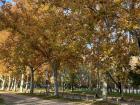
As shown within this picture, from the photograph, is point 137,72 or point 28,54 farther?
point 137,72

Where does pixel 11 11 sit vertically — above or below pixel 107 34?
above

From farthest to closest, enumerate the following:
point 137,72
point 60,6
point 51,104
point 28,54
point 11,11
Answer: point 137,72 → point 28,54 → point 11,11 → point 51,104 → point 60,6

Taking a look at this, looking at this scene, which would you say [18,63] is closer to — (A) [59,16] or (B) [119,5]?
(A) [59,16]

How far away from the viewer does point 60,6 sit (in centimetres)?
2709

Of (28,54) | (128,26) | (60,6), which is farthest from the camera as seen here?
(28,54)

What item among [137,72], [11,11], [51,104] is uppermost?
[11,11]

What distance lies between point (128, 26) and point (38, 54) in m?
32.5

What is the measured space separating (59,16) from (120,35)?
5.85 m

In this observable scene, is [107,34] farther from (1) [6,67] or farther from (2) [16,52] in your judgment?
(1) [6,67]

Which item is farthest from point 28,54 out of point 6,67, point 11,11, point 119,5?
point 119,5

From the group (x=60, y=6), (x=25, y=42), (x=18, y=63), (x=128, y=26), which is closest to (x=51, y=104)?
(x=60, y=6)

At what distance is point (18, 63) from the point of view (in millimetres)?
59438

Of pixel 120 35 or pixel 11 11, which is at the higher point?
pixel 11 11

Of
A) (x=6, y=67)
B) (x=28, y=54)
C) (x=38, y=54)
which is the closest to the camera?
(x=28, y=54)
